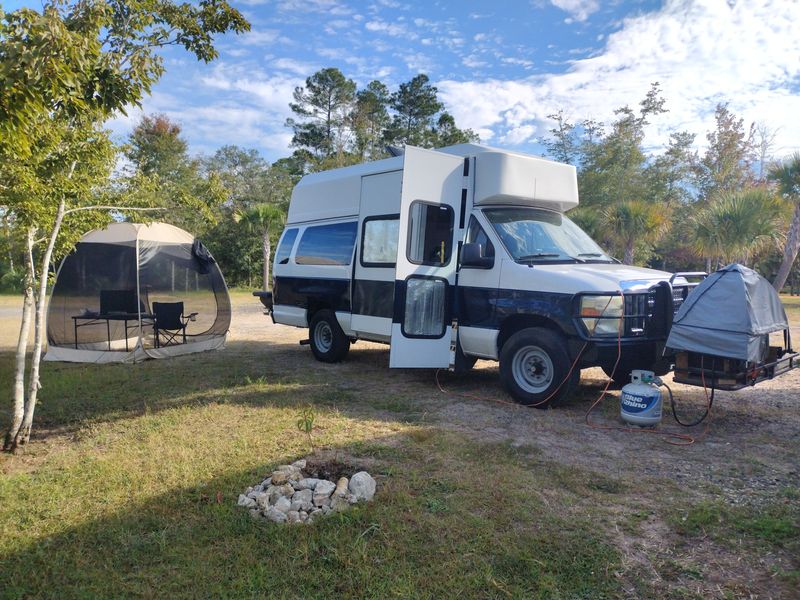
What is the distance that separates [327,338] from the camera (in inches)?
359

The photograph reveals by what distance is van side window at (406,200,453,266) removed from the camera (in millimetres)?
6707

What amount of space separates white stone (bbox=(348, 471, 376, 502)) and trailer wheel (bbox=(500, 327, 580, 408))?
273 centimetres

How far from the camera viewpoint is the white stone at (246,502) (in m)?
3.72

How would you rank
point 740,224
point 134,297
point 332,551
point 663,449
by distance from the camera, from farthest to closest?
1. point 740,224
2. point 134,297
3. point 663,449
4. point 332,551

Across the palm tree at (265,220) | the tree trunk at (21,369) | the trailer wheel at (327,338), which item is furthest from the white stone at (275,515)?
the palm tree at (265,220)

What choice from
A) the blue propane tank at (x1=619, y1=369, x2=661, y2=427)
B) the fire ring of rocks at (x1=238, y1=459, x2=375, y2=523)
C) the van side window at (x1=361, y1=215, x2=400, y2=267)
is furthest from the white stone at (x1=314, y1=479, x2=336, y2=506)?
the van side window at (x1=361, y1=215, x2=400, y2=267)

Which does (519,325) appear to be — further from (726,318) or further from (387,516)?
(387,516)

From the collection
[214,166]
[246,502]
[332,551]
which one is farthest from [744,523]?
[214,166]

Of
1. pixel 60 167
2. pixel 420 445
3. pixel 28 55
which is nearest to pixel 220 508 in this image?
pixel 420 445

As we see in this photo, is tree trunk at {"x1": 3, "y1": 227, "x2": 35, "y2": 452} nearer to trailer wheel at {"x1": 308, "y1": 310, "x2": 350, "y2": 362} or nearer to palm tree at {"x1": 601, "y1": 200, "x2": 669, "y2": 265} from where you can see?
trailer wheel at {"x1": 308, "y1": 310, "x2": 350, "y2": 362}

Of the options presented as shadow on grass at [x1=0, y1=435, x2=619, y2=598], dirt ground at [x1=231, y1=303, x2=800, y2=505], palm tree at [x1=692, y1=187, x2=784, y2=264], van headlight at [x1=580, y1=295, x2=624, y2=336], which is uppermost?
palm tree at [x1=692, y1=187, x2=784, y2=264]

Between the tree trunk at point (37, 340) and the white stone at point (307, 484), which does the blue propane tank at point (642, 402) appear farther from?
the tree trunk at point (37, 340)

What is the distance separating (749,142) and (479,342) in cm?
3568

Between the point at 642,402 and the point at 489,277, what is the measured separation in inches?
82.9
